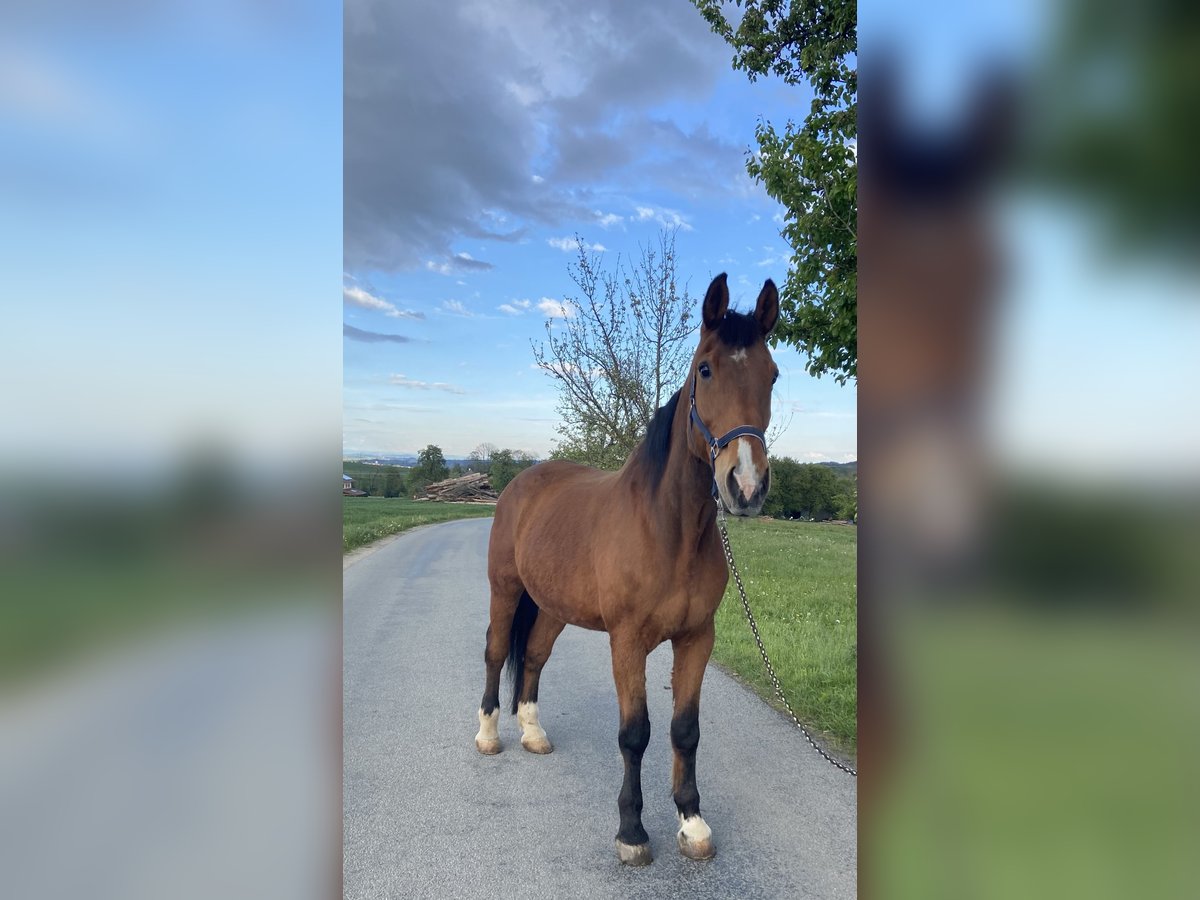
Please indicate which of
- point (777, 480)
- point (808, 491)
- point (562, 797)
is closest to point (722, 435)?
point (562, 797)

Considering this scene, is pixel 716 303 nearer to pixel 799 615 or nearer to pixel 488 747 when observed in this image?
pixel 488 747

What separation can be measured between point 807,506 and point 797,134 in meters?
12.9

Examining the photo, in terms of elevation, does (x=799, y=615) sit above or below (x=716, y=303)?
below

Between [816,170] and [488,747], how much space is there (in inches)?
162

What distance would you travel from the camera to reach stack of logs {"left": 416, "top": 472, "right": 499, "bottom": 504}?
574 inches

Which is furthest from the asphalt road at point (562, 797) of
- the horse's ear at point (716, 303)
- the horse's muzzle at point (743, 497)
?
the horse's ear at point (716, 303)

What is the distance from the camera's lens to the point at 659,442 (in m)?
3.23

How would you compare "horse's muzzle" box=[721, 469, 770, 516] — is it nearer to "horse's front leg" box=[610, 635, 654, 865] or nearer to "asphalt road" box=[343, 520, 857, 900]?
"horse's front leg" box=[610, 635, 654, 865]

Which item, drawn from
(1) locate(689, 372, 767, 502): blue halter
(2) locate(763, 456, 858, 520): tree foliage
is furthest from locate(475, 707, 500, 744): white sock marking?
(2) locate(763, 456, 858, 520): tree foliage

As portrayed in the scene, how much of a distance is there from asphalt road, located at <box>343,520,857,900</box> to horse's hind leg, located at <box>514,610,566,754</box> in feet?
0.31
